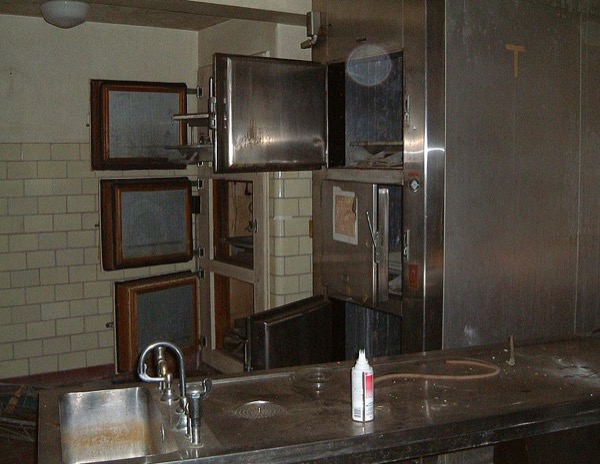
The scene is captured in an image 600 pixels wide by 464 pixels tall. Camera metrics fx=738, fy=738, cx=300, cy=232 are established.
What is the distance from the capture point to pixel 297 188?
497 cm

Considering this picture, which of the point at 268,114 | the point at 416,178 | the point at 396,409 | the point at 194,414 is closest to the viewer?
the point at 194,414

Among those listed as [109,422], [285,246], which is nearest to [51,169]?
[285,246]

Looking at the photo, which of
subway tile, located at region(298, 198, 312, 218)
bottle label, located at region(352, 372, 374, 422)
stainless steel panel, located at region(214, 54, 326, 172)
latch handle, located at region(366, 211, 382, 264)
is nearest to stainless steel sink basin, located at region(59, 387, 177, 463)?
bottle label, located at region(352, 372, 374, 422)

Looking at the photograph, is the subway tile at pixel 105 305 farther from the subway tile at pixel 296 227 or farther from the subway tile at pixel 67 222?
the subway tile at pixel 296 227

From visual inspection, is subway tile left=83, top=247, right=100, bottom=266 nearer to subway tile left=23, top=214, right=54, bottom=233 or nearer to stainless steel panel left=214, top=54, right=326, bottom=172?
subway tile left=23, top=214, right=54, bottom=233

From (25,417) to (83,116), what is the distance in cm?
221

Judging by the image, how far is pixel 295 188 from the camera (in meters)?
4.96

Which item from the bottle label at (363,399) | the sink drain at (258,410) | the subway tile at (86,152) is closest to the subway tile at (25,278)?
the subway tile at (86,152)

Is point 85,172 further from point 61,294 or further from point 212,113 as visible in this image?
point 212,113

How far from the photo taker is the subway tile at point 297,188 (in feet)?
16.2

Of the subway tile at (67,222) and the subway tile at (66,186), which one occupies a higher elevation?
the subway tile at (66,186)

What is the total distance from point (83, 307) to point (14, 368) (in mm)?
653

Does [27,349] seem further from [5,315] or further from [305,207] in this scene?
[305,207]

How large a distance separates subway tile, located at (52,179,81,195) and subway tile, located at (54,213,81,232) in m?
0.17
